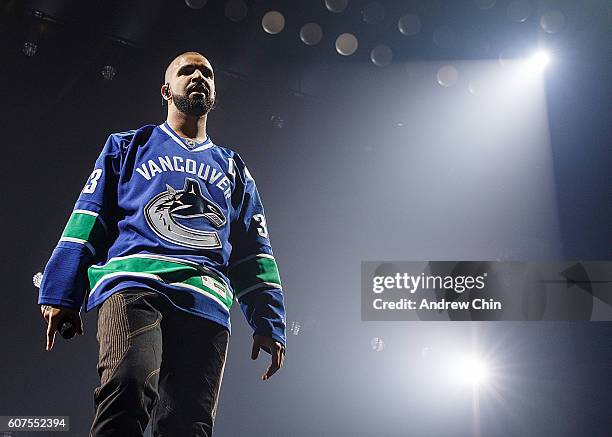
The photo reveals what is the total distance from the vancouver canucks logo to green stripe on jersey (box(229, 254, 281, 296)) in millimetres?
166

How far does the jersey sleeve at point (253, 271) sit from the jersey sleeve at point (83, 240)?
0.36 m

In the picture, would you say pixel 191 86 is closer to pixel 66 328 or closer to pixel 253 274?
pixel 253 274

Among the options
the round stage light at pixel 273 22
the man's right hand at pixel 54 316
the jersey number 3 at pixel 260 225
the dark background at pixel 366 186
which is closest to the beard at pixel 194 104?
the jersey number 3 at pixel 260 225

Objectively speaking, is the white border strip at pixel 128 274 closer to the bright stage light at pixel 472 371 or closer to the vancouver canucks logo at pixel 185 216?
the vancouver canucks logo at pixel 185 216

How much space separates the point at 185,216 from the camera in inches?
69.7

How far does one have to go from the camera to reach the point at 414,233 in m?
4.18

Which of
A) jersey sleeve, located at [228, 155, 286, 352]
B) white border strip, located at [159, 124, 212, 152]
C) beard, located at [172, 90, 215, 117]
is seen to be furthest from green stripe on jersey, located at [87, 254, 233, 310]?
beard, located at [172, 90, 215, 117]

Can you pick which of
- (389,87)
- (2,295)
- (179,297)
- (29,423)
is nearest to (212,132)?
(389,87)

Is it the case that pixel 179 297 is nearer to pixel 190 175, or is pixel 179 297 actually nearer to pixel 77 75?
pixel 190 175

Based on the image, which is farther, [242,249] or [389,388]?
[389,388]

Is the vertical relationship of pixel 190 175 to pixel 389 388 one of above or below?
above

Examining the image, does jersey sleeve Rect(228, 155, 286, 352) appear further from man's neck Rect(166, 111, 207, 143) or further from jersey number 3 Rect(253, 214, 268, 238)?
man's neck Rect(166, 111, 207, 143)

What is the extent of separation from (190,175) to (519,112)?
2.91m

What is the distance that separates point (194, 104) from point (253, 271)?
51cm
